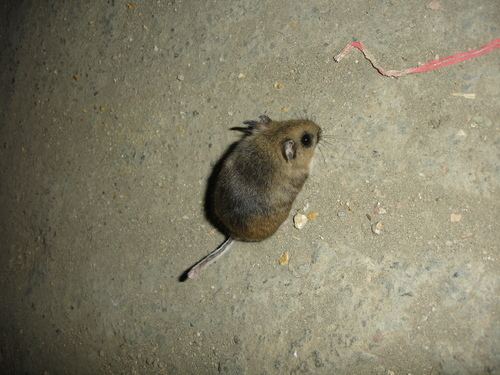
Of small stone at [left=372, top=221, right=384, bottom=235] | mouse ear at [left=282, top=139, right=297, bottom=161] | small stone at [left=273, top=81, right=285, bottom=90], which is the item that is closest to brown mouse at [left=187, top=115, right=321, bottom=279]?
mouse ear at [left=282, top=139, right=297, bottom=161]

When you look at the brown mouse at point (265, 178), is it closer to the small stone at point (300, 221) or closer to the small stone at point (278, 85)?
the small stone at point (300, 221)

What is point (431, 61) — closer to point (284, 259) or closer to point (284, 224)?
point (284, 224)

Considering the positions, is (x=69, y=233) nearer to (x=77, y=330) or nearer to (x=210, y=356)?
(x=77, y=330)

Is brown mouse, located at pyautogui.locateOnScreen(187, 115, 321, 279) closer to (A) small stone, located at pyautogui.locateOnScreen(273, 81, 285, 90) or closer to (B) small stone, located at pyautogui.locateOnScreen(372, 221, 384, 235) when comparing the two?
(A) small stone, located at pyautogui.locateOnScreen(273, 81, 285, 90)

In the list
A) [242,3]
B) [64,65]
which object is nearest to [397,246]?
[242,3]

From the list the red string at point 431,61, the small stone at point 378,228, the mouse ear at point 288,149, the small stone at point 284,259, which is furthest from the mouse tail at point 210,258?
the red string at point 431,61

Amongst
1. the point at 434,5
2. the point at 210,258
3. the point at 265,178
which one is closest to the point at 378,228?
the point at 265,178
